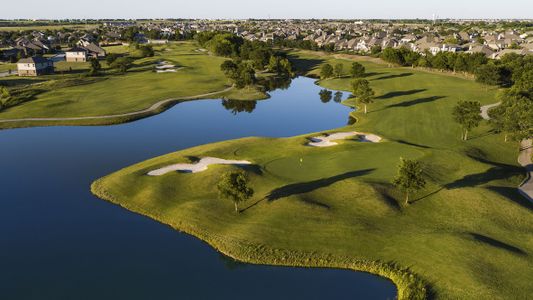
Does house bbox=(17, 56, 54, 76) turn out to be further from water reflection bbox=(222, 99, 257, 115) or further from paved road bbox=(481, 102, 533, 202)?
paved road bbox=(481, 102, 533, 202)

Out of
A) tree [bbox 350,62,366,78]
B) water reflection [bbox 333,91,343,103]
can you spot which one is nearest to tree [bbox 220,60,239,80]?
water reflection [bbox 333,91,343,103]

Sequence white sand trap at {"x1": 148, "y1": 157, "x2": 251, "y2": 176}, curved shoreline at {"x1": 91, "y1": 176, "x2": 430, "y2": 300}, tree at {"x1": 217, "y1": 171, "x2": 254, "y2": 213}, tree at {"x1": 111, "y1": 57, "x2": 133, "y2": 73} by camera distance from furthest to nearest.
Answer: tree at {"x1": 111, "y1": 57, "x2": 133, "y2": 73} < white sand trap at {"x1": 148, "y1": 157, "x2": 251, "y2": 176} < tree at {"x1": 217, "y1": 171, "x2": 254, "y2": 213} < curved shoreline at {"x1": 91, "y1": 176, "x2": 430, "y2": 300}

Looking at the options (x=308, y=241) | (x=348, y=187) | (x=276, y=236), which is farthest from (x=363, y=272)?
(x=348, y=187)

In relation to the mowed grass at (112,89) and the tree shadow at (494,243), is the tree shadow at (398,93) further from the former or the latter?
the tree shadow at (494,243)

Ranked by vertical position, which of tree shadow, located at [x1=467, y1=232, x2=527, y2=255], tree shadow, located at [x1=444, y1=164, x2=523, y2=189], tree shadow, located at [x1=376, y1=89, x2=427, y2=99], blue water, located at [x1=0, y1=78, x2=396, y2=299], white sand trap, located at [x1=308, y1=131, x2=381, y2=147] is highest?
tree shadow, located at [x1=376, y1=89, x2=427, y2=99]

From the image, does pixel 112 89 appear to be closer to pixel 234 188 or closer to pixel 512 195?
pixel 234 188

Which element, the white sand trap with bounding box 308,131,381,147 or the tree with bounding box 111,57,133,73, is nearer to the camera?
the white sand trap with bounding box 308,131,381,147
